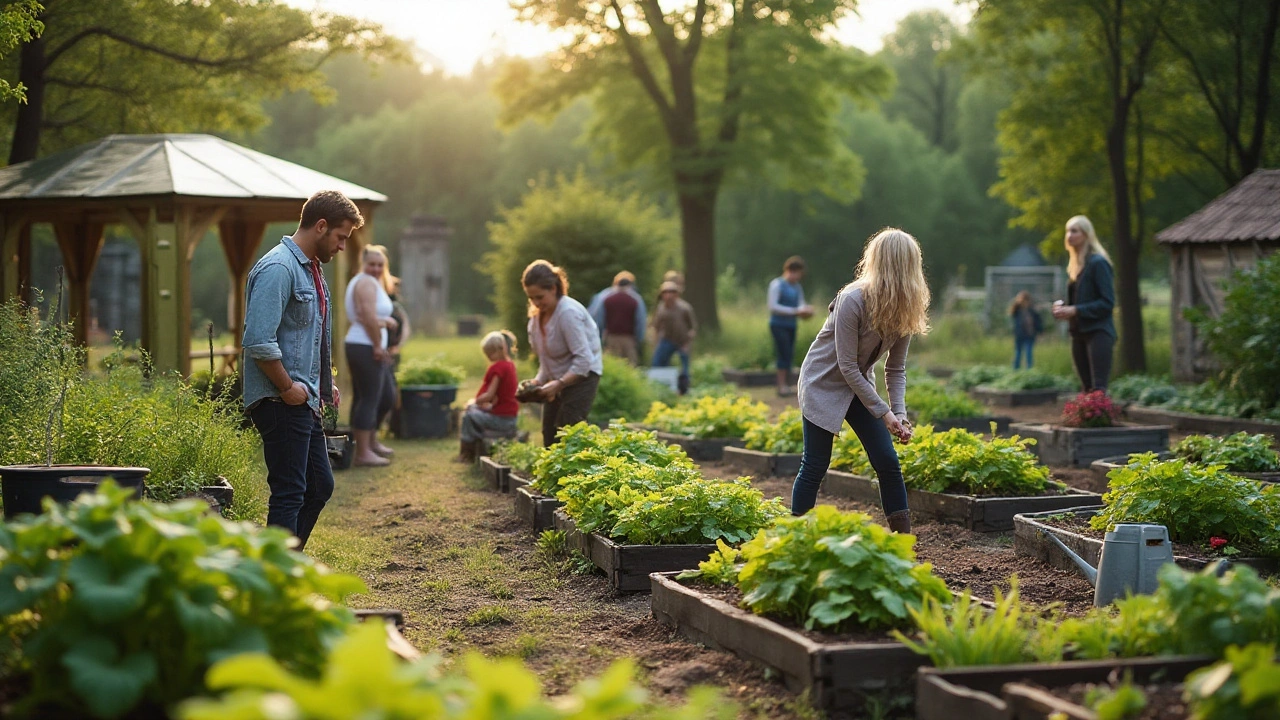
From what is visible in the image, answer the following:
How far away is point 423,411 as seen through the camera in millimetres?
13500

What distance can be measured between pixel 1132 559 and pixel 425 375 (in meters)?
9.49

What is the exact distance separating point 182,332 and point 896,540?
10422 millimetres

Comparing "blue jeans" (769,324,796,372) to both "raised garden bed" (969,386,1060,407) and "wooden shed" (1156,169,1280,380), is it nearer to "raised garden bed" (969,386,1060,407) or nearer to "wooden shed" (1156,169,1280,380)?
"raised garden bed" (969,386,1060,407)

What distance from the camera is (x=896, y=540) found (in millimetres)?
4574

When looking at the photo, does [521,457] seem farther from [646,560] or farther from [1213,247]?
[1213,247]

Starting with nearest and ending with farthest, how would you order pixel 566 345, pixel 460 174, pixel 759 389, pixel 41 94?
pixel 566 345
pixel 41 94
pixel 759 389
pixel 460 174

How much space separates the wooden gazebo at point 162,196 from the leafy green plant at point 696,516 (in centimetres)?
755

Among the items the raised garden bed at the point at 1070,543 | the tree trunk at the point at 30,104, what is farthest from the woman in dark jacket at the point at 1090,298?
the tree trunk at the point at 30,104

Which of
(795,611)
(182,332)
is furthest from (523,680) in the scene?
(182,332)

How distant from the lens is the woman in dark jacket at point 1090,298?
10695 mm

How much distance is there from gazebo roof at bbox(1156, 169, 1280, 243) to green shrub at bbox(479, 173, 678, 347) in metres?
9.12

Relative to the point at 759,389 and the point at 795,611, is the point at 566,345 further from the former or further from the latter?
the point at 759,389

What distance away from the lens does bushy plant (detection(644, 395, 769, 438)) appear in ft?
38.9

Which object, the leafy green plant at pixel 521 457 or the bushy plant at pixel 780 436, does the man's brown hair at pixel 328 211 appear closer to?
the leafy green plant at pixel 521 457
